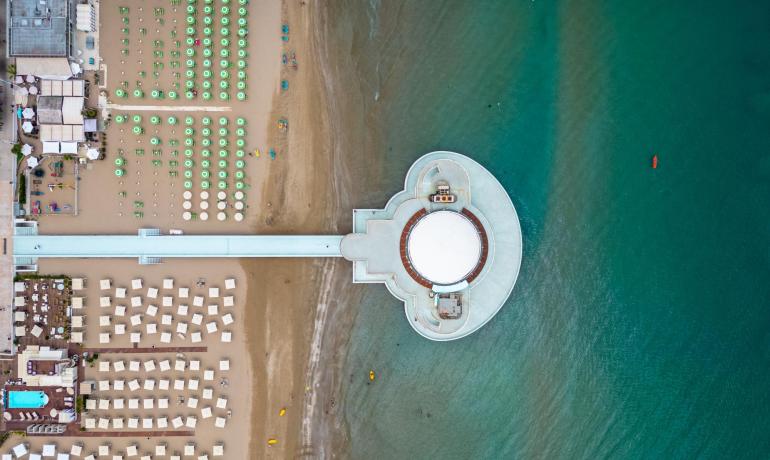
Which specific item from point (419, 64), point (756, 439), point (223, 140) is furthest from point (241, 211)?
point (756, 439)

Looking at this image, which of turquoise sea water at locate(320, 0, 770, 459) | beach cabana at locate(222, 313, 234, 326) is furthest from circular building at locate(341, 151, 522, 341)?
beach cabana at locate(222, 313, 234, 326)

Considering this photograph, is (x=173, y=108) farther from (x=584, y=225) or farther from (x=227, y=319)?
(x=584, y=225)

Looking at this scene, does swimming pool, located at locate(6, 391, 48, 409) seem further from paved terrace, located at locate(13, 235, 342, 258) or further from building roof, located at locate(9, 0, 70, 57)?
building roof, located at locate(9, 0, 70, 57)

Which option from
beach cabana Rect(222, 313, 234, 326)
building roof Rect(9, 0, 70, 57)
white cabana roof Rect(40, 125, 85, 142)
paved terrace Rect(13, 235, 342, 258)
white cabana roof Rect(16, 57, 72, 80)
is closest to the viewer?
building roof Rect(9, 0, 70, 57)

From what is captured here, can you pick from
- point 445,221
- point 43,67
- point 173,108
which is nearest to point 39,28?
point 43,67

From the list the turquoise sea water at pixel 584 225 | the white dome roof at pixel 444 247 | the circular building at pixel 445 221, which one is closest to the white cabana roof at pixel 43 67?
the turquoise sea water at pixel 584 225

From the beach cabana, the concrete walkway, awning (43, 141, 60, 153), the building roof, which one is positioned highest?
the building roof
